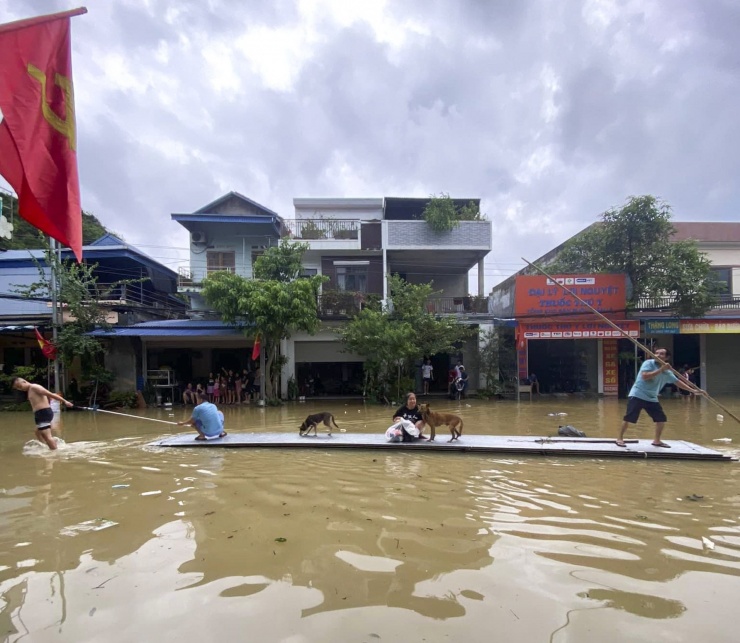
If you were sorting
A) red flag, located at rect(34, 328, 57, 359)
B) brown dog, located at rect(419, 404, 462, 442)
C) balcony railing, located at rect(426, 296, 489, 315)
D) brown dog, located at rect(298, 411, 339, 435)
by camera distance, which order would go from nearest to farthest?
brown dog, located at rect(419, 404, 462, 442) < brown dog, located at rect(298, 411, 339, 435) < red flag, located at rect(34, 328, 57, 359) < balcony railing, located at rect(426, 296, 489, 315)

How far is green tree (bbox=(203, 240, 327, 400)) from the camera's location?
1572 cm

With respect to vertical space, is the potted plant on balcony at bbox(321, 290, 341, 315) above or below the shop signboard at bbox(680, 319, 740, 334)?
above

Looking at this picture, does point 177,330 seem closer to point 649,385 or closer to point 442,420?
point 442,420

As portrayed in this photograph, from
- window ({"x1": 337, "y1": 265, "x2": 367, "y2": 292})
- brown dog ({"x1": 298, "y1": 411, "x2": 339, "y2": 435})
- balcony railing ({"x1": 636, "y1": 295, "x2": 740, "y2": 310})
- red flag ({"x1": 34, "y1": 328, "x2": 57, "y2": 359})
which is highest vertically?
window ({"x1": 337, "y1": 265, "x2": 367, "y2": 292})

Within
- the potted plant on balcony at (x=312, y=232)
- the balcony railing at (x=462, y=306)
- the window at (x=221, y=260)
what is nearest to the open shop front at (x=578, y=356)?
the balcony railing at (x=462, y=306)

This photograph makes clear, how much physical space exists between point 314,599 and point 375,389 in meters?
14.7

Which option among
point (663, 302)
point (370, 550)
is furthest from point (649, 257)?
point (370, 550)

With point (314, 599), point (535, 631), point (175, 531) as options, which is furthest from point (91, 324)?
point (535, 631)

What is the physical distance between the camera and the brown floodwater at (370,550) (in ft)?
9.25

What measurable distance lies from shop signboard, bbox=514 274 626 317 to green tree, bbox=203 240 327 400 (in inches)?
312

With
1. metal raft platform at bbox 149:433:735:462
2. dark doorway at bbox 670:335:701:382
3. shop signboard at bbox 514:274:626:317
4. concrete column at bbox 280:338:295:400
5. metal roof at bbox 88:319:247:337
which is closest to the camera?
metal raft platform at bbox 149:433:735:462

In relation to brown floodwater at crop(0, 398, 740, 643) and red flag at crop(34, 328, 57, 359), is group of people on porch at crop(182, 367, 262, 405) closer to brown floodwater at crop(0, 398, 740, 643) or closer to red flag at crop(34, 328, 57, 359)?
red flag at crop(34, 328, 57, 359)

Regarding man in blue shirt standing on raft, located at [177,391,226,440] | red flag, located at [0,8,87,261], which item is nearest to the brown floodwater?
man in blue shirt standing on raft, located at [177,391,226,440]

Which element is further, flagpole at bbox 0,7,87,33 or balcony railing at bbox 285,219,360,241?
balcony railing at bbox 285,219,360,241
